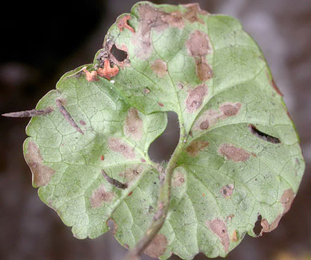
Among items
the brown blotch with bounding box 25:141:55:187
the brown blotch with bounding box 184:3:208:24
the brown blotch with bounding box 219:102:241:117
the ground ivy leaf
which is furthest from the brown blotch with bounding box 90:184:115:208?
the brown blotch with bounding box 184:3:208:24

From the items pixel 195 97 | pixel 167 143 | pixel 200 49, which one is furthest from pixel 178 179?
pixel 167 143

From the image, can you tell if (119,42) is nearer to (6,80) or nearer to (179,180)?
(179,180)

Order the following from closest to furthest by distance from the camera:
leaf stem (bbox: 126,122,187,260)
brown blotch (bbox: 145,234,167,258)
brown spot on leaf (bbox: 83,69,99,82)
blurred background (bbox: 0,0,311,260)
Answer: leaf stem (bbox: 126,122,187,260) → brown spot on leaf (bbox: 83,69,99,82) → brown blotch (bbox: 145,234,167,258) → blurred background (bbox: 0,0,311,260)

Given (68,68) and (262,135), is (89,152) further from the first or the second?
(68,68)

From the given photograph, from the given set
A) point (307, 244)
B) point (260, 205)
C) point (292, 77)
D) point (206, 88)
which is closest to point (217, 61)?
point (206, 88)

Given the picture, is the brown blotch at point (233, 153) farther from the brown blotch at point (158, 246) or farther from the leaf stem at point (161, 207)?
the brown blotch at point (158, 246)

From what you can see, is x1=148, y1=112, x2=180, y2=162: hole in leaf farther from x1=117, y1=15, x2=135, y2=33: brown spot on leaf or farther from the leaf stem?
x1=117, y1=15, x2=135, y2=33: brown spot on leaf
